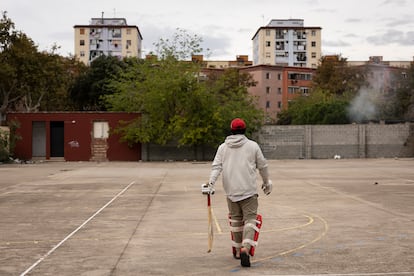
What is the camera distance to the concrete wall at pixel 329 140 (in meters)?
44.7

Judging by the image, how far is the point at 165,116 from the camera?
4312 centimetres

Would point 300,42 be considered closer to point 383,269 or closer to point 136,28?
point 136,28

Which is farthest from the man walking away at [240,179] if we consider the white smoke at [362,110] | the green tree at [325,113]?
the white smoke at [362,110]

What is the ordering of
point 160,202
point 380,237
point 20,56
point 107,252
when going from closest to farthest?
point 107,252 → point 380,237 → point 160,202 → point 20,56

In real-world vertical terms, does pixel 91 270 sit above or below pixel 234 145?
below

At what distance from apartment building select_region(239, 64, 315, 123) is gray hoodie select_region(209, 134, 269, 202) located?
3220 inches

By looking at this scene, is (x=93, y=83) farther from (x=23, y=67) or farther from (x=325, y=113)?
(x=325, y=113)

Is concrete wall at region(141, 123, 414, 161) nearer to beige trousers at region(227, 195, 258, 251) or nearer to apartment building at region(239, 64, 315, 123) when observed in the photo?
beige trousers at region(227, 195, 258, 251)

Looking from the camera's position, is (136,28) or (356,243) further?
(136,28)

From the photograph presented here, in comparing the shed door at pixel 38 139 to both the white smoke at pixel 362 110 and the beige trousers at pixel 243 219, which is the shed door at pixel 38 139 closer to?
the white smoke at pixel 362 110

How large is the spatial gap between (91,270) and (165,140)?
115ft

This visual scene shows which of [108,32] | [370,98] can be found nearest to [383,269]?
[370,98]

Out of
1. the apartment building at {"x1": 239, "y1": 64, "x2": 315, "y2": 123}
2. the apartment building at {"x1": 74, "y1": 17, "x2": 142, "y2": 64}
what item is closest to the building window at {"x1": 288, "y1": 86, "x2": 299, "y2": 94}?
the apartment building at {"x1": 239, "y1": 64, "x2": 315, "y2": 123}

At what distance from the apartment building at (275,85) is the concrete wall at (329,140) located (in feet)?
147
